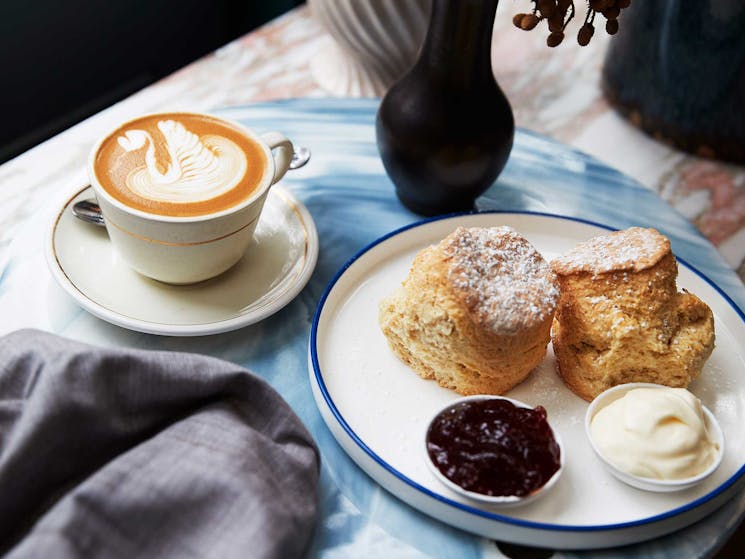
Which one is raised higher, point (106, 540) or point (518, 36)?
point (106, 540)

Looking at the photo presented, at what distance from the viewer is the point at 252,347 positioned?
1.28 m

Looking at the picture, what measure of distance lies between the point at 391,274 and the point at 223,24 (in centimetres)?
179

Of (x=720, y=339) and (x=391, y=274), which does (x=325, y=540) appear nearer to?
(x=391, y=274)

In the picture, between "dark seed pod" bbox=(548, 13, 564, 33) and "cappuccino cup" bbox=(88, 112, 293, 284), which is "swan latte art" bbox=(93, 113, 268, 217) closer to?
"cappuccino cup" bbox=(88, 112, 293, 284)

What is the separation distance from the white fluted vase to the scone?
802mm

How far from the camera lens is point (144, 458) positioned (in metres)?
0.94

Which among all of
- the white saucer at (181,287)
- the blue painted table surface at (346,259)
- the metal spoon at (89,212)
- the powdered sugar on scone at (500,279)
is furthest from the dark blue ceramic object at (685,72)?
the metal spoon at (89,212)

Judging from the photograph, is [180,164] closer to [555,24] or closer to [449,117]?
[449,117]

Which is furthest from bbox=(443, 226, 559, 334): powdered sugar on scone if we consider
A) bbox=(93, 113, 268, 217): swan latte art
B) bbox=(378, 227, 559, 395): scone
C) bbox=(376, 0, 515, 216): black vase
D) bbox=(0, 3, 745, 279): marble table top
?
bbox=(0, 3, 745, 279): marble table top

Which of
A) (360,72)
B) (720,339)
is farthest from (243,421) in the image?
(360,72)

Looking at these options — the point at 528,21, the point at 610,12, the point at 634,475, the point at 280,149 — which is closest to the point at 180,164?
the point at 280,149

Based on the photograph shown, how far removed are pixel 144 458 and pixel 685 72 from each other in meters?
1.42

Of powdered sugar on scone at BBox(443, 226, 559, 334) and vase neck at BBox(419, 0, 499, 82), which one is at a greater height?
vase neck at BBox(419, 0, 499, 82)

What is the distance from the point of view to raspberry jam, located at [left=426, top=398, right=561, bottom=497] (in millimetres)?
1002
